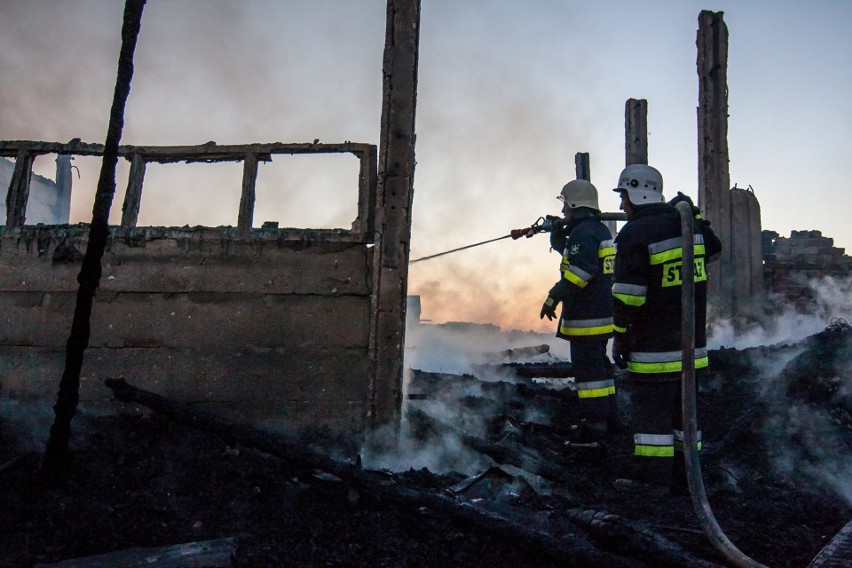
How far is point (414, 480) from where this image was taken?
4.07 meters

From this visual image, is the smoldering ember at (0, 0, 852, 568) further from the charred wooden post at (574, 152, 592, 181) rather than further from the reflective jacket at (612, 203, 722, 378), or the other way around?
the charred wooden post at (574, 152, 592, 181)

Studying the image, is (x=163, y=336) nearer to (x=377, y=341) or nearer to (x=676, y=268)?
(x=377, y=341)

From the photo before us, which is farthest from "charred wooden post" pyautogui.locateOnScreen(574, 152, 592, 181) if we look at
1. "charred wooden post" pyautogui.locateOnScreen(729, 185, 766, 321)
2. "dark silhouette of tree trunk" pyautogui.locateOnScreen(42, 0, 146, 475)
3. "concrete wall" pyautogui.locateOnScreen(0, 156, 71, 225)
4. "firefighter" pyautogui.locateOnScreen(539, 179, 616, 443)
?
→ "concrete wall" pyautogui.locateOnScreen(0, 156, 71, 225)

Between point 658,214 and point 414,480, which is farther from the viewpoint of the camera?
point 658,214

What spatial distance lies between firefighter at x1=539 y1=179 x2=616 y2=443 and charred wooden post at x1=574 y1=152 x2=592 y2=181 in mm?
4151

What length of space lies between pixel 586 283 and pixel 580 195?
38.7 inches

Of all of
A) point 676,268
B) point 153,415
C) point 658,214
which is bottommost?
point 153,415

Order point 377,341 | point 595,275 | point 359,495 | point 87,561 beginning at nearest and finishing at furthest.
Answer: point 87,561, point 359,495, point 377,341, point 595,275

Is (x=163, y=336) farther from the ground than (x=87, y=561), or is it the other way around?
(x=163, y=336)

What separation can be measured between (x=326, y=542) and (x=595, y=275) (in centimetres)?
338

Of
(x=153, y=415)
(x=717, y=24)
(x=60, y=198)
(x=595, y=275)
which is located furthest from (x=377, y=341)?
(x=60, y=198)

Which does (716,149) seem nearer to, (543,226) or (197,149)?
(543,226)

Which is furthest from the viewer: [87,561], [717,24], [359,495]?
[717,24]

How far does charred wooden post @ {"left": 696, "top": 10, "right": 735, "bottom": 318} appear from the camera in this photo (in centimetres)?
1051
